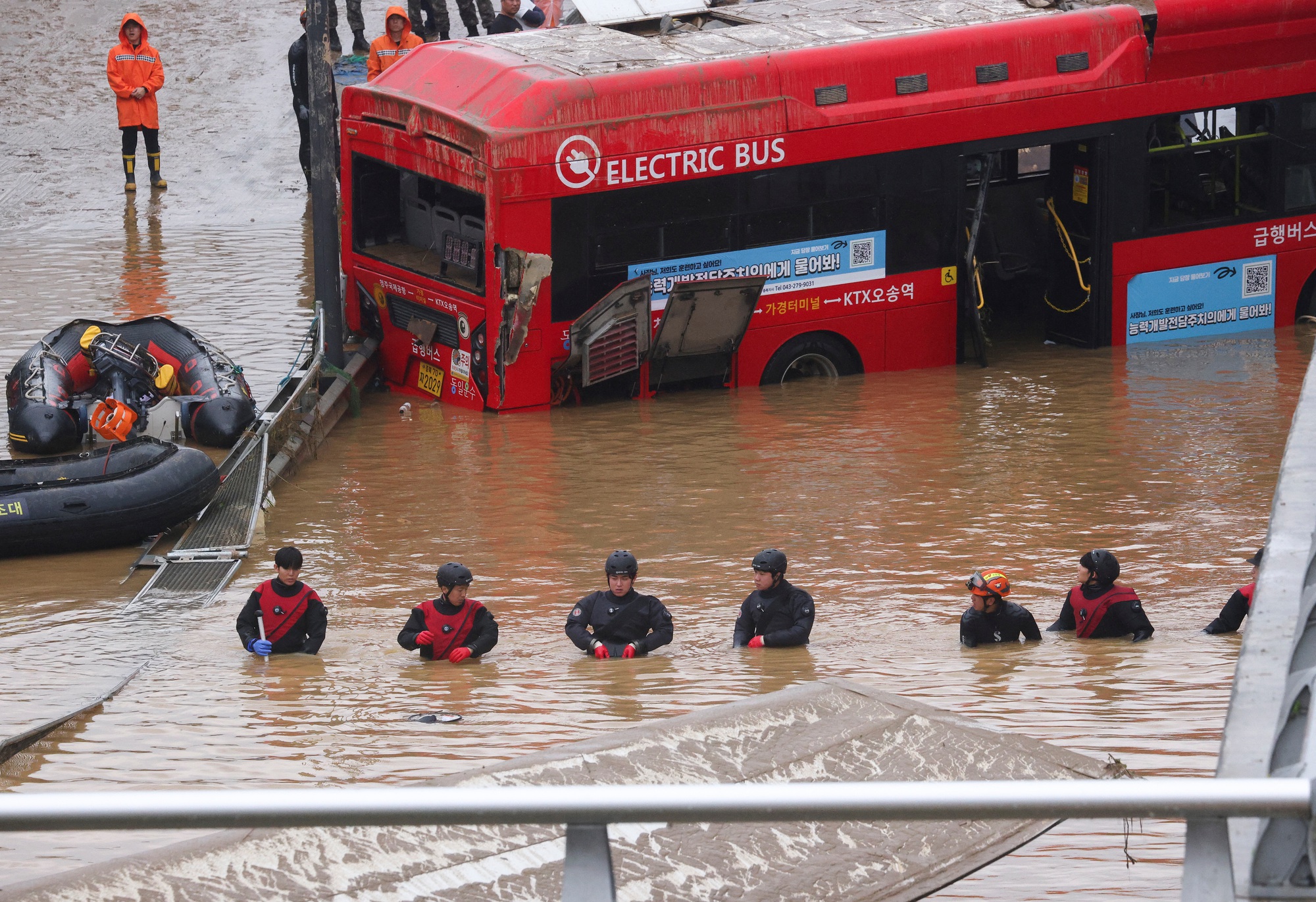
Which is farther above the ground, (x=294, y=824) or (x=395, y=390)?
(x=294, y=824)

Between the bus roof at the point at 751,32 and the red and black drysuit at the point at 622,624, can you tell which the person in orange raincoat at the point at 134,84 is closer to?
the bus roof at the point at 751,32

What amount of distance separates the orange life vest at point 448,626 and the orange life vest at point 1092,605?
341 centimetres

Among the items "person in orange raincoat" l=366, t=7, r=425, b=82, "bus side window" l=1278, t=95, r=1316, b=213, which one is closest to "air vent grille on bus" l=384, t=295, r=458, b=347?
"person in orange raincoat" l=366, t=7, r=425, b=82

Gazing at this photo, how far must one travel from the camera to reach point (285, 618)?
390 inches

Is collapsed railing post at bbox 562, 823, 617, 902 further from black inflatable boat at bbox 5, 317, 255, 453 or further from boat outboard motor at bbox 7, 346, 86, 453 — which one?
boat outboard motor at bbox 7, 346, 86, 453

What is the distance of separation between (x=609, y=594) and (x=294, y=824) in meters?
7.61

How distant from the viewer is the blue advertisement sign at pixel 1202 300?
17547 mm

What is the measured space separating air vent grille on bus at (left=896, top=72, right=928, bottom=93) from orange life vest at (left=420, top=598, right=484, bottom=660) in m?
8.30

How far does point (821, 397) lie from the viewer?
16234 mm

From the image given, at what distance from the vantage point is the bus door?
17.1 m

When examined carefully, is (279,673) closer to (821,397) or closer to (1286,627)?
(1286,627)

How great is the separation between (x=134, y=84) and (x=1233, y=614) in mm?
17085

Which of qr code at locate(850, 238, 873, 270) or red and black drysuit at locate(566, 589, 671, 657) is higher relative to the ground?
qr code at locate(850, 238, 873, 270)

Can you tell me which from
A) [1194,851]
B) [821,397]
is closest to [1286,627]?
[1194,851]
